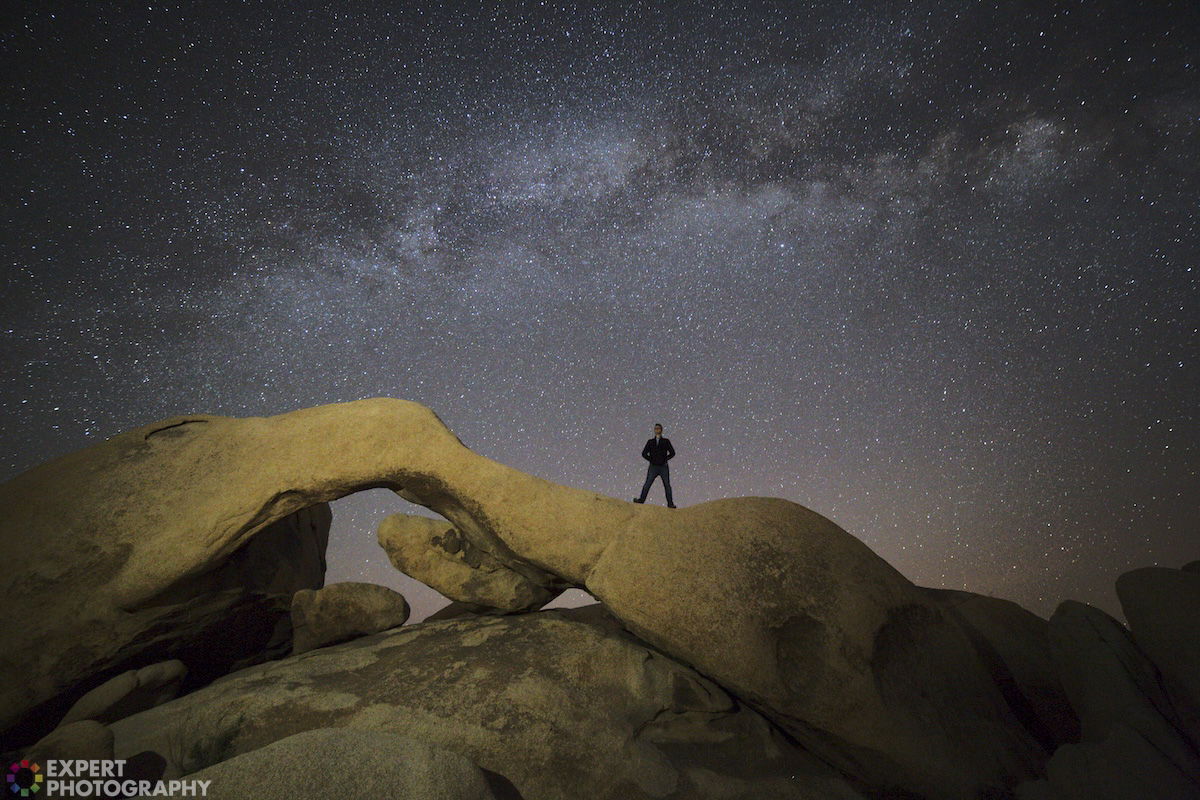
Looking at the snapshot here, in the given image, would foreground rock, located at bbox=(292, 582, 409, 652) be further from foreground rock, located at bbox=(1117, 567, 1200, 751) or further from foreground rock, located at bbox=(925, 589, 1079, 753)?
foreground rock, located at bbox=(1117, 567, 1200, 751)

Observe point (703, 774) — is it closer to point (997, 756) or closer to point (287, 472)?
point (997, 756)

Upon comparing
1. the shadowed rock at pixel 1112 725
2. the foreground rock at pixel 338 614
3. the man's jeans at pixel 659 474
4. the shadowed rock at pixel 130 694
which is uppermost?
the man's jeans at pixel 659 474

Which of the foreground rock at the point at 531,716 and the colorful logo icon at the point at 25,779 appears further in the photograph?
the foreground rock at the point at 531,716

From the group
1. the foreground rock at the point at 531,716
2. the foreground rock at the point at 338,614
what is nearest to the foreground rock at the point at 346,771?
the foreground rock at the point at 531,716

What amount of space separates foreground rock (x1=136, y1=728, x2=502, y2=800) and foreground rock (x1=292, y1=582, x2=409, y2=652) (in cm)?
395

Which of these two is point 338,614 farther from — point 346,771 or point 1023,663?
point 1023,663

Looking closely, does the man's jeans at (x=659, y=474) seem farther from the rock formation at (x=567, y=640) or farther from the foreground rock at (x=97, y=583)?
the foreground rock at (x=97, y=583)

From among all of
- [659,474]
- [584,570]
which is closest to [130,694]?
[584,570]

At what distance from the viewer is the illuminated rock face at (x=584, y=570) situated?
5.62 metres

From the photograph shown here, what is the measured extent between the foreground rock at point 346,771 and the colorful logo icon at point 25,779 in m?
2.05

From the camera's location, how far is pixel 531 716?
5.65 metres

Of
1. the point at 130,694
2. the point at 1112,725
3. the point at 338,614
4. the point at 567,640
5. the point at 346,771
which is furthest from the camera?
the point at 338,614

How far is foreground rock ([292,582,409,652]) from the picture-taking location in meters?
7.58

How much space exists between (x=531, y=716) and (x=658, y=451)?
6144mm
